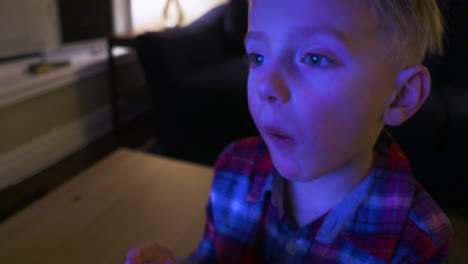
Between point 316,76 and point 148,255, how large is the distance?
27 centimetres

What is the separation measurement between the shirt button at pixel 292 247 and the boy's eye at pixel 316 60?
0.24m

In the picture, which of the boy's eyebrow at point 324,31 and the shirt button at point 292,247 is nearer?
the boy's eyebrow at point 324,31

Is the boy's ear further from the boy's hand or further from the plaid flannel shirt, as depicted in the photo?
the boy's hand

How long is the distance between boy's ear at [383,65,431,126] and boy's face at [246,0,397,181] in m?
0.01

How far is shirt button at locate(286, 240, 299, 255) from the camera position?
0.45 meters

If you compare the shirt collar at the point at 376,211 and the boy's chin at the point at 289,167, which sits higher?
the boy's chin at the point at 289,167

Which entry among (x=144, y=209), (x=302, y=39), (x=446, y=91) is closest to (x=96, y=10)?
(x=144, y=209)

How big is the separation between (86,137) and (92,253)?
1337 mm

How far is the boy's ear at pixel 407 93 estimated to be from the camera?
1.17 feet

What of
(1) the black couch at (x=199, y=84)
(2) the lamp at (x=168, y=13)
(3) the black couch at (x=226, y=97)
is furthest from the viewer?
(1) the black couch at (x=199, y=84)

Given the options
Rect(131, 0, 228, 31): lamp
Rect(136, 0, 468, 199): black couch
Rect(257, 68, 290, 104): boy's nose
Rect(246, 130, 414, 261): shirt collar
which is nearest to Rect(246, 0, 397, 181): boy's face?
Rect(257, 68, 290, 104): boy's nose

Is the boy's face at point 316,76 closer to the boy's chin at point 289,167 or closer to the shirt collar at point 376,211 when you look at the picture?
the boy's chin at point 289,167

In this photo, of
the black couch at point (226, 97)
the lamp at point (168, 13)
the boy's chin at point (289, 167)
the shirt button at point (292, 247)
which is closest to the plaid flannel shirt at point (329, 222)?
Answer: the shirt button at point (292, 247)

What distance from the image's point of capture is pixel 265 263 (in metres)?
0.50
